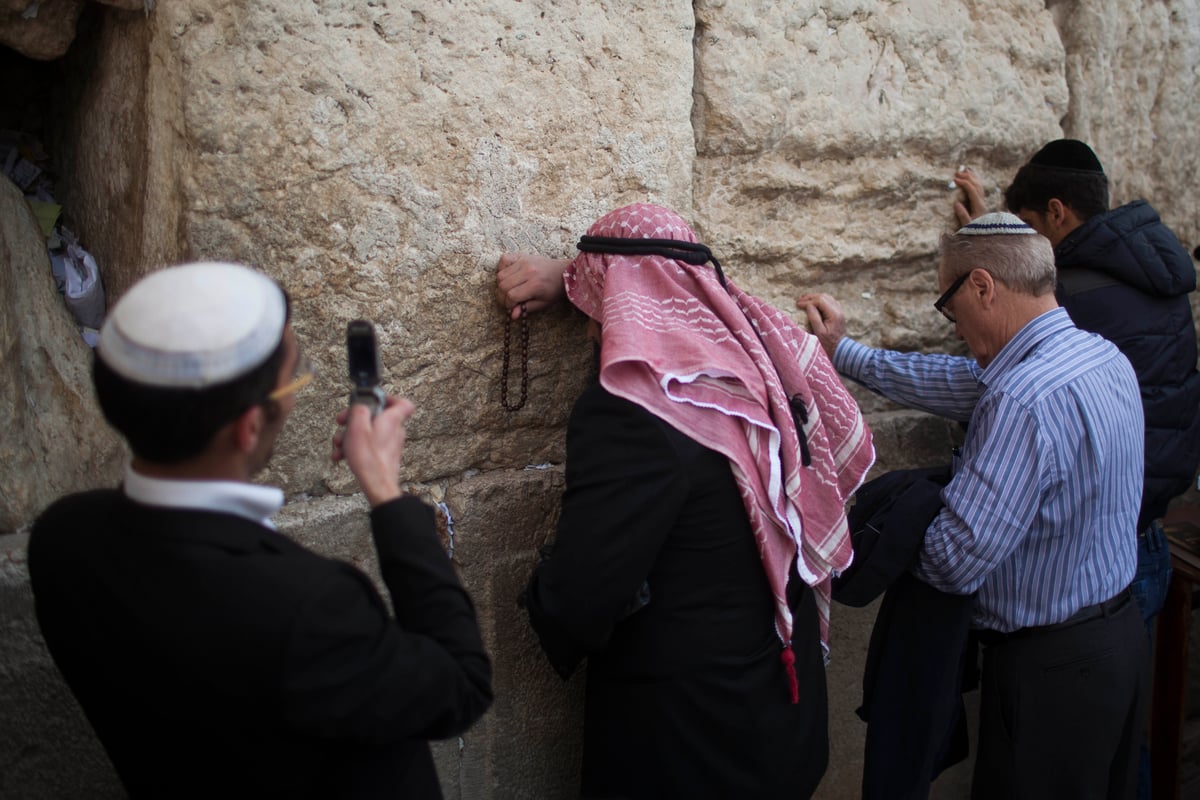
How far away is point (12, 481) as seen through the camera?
183 centimetres

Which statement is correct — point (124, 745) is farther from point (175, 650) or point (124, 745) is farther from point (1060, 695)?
point (1060, 695)

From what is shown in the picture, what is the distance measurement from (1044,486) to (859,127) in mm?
1109

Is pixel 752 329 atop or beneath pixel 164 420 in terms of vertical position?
beneath

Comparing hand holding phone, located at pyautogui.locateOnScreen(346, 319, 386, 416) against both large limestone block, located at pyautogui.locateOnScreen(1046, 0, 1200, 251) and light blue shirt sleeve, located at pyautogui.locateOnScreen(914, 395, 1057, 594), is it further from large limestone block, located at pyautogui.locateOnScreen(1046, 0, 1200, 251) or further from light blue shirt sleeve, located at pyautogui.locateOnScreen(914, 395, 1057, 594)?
large limestone block, located at pyautogui.locateOnScreen(1046, 0, 1200, 251)

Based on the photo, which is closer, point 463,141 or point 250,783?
point 250,783

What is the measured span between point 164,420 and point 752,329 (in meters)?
1.18

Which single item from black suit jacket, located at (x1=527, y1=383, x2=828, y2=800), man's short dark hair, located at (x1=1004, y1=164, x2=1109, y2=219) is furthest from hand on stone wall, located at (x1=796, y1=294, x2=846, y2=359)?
black suit jacket, located at (x1=527, y1=383, x2=828, y2=800)

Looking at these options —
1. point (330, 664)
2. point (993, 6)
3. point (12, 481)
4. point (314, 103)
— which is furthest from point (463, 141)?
point (993, 6)

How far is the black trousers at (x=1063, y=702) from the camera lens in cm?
226

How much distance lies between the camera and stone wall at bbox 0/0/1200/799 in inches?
71.5

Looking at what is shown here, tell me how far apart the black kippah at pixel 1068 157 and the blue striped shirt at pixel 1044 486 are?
768 mm

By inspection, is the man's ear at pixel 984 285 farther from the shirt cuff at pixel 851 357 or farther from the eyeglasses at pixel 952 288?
the shirt cuff at pixel 851 357

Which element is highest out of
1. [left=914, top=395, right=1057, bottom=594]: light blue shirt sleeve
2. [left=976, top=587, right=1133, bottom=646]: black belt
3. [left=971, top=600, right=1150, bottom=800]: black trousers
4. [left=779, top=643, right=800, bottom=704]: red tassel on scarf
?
[left=914, top=395, right=1057, bottom=594]: light blue shirt sleeve

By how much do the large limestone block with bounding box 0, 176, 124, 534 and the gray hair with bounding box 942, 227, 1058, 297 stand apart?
194 centimetres
